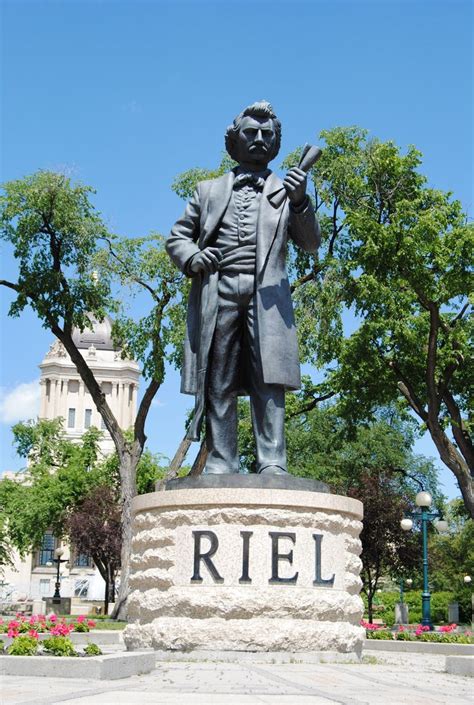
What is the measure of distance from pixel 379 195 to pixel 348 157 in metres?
1.55

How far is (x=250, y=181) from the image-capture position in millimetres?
8633

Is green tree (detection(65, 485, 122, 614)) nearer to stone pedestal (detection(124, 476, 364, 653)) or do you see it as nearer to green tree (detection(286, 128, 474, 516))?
green tree (detection(286, 128, 474, 516))

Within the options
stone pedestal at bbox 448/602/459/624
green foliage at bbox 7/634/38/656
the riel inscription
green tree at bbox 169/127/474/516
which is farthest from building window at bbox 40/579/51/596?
green foliage at bbox 7/634/38/656

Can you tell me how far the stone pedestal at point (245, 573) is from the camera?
723 cm

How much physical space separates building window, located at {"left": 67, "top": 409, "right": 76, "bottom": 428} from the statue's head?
8536cm

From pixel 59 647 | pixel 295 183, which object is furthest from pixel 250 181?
pixel 59 647

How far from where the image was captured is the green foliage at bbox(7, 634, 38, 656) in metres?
6.52

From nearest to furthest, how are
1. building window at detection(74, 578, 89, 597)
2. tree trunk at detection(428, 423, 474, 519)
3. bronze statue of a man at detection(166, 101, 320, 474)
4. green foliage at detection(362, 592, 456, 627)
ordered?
bronze statue of a man at detection(166, 101, 320, 474)
tree trunk at detection(428, 423, 474, 519)
green foliage at detection(362, 592, 456, 627)
building window at detection(74, 578, 89, 597)

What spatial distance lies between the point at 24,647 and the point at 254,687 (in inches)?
78.7

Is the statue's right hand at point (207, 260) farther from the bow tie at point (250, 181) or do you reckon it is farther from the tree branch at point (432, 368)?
the tree branch at point (432, 368)

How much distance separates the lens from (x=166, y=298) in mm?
22656

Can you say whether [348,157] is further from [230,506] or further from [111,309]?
[230,506]

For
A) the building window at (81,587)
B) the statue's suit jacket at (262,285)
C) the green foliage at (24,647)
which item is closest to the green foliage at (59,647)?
the green foliage at (24,647)

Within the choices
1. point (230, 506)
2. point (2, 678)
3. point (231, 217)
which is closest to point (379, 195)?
point (231, 217)
